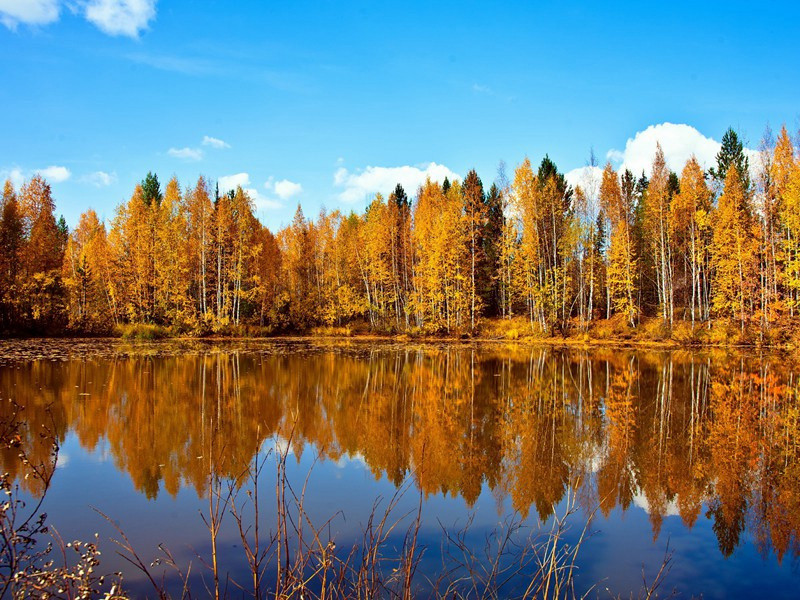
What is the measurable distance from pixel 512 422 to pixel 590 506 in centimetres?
444

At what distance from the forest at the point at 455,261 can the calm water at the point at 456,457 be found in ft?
57.7

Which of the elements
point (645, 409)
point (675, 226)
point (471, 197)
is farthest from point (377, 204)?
point (645, 409)

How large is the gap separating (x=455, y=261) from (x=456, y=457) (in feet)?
99.1

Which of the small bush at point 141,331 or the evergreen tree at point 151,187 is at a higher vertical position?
the evergreen tree at point 151,187

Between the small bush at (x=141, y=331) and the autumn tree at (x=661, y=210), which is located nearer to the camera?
the small bush at (x=141, y=331)

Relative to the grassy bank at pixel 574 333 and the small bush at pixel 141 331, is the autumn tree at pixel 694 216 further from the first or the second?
the small bush at pixel 141 331

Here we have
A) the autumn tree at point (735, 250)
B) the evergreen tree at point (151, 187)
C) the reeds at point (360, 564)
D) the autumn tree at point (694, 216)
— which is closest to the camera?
the reeds at point (360, 564)

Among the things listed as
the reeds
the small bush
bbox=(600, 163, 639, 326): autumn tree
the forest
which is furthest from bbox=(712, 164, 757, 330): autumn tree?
the small bush

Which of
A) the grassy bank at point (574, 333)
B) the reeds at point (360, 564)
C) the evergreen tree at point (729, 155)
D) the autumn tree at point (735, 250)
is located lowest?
the reeds at point (360, 564)

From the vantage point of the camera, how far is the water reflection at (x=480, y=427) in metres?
6.96

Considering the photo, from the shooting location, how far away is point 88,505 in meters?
6.28

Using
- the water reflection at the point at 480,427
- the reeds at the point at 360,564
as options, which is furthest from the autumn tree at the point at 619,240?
the reeds at the point at 360,564

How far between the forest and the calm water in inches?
692

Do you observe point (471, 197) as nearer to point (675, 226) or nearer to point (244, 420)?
point (675, 226)
